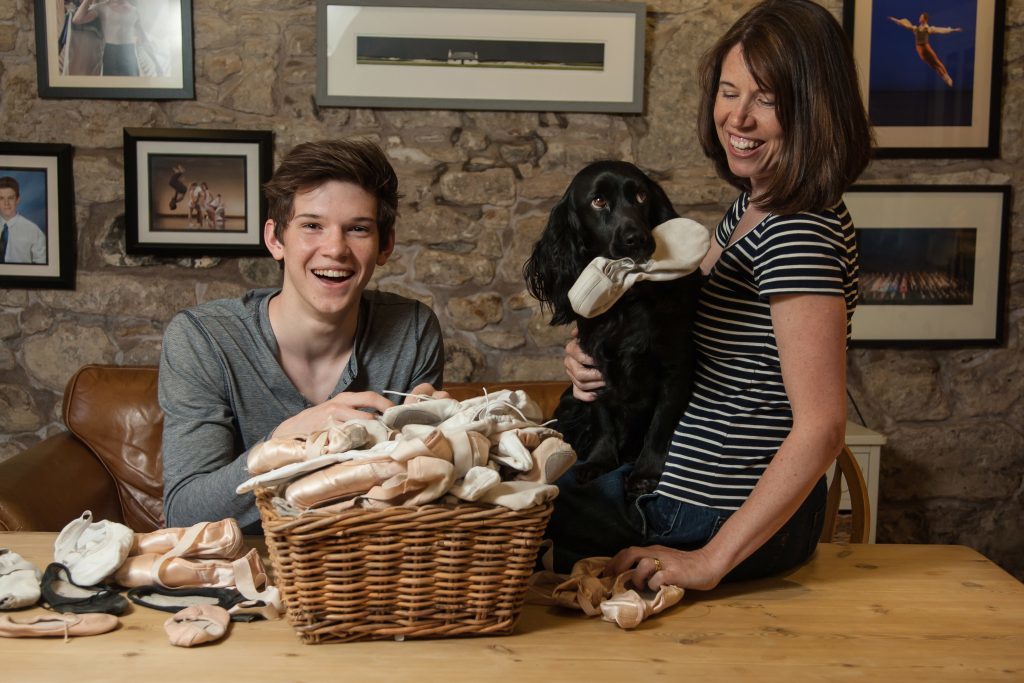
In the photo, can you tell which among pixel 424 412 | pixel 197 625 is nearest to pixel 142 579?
pixel 197 625

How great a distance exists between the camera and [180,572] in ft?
3.79

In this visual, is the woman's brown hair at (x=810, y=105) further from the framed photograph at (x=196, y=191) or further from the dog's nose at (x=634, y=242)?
the framed photograph at (x=196, y=191)

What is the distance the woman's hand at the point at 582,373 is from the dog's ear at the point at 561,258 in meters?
0.06

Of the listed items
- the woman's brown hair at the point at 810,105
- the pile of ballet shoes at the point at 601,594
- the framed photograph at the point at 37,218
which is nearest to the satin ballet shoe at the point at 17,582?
the pile of ballet shoes at the point at 601,594

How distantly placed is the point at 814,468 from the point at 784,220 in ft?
1.08

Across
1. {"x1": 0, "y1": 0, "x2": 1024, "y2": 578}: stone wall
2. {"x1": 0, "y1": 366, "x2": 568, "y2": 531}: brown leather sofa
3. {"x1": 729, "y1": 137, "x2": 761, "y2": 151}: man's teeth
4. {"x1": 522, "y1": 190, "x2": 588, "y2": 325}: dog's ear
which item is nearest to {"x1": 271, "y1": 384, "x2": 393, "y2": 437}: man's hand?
{"x1": 522, "y1": 190, "x2": 588, "y2": 325}: dog's ear

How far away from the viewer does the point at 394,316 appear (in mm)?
1870

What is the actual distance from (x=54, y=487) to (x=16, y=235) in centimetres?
113

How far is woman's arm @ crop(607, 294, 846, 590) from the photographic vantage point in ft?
3.81

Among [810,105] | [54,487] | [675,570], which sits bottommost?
[54,487]

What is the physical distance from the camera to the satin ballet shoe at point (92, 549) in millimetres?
1152

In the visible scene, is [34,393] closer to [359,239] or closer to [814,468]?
[359,239]

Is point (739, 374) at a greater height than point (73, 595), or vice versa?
point (739, 374)

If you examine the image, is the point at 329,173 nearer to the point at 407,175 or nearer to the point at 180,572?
the point at 180,572
